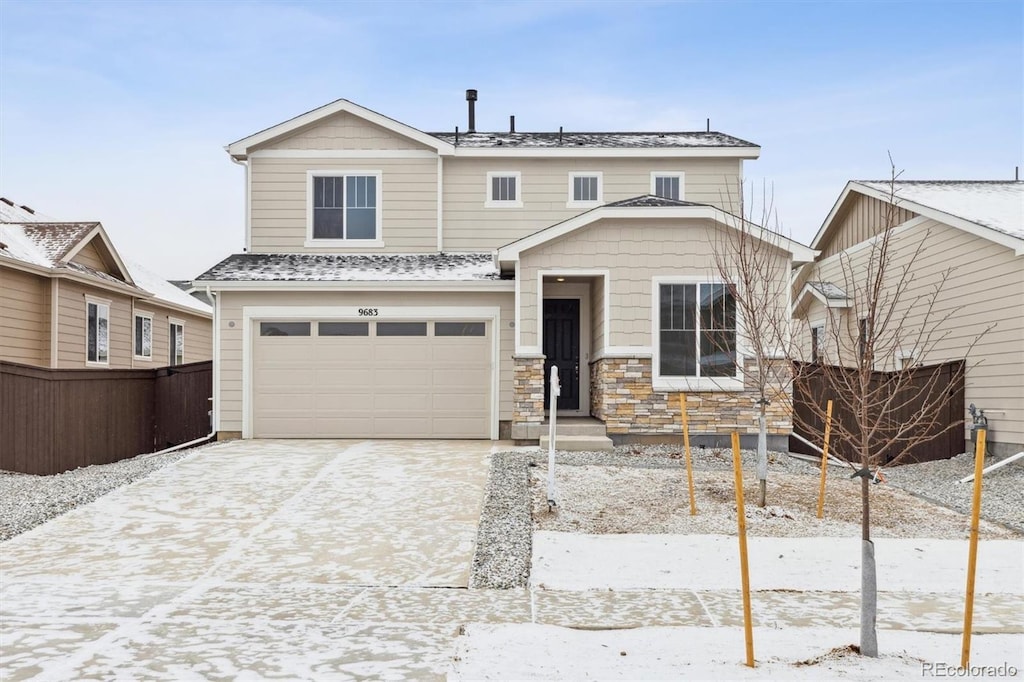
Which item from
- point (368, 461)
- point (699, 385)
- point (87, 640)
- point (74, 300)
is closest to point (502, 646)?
point (87, 640)

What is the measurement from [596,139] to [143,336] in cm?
1303

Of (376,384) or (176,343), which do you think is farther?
(176,343)

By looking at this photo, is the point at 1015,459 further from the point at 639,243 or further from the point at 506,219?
the point at 506,219

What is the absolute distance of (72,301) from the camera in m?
18.1

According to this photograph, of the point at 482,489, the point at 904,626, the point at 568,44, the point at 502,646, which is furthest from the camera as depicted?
the point at 568,44

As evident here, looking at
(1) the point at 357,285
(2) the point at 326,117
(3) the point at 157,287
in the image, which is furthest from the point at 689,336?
(3) the point at 157,287

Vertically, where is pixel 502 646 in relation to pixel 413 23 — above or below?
below

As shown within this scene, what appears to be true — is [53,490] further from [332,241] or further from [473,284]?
[332,241]

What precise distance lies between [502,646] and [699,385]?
938 cm

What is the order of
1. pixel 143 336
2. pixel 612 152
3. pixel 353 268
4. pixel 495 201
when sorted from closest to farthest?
pixel 353 268, pixel 612 152, pixel 495 201, pixel 143 336

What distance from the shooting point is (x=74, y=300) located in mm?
18203

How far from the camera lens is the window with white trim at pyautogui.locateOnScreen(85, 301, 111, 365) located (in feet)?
61.9

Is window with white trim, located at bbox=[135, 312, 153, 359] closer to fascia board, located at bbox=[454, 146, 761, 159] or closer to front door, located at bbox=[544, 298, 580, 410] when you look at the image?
fascia board, located at bbox=[454, 146, 761, 159]

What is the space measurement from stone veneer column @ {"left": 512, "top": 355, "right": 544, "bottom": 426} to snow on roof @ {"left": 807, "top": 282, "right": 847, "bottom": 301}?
6.74 meters
